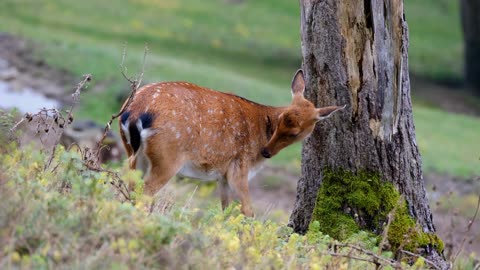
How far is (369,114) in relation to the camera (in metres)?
8.28

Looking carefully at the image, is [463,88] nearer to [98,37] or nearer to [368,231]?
[98,37]

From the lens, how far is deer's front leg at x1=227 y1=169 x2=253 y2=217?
9.41 m

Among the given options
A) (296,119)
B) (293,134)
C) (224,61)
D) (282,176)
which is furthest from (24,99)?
(296,119)

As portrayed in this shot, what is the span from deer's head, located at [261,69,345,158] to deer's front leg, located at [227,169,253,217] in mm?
333

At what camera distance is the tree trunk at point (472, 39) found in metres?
28.5

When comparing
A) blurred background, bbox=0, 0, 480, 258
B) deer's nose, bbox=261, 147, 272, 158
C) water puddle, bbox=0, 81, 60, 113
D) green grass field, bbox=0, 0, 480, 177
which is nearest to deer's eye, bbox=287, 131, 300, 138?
deer's nose, bbox=261, 147, 272, 158

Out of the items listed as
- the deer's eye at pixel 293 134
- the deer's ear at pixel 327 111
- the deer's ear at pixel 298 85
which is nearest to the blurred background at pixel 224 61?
the deer's eye at pixel 293 134

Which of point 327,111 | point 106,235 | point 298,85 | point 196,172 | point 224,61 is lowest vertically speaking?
point 106,235

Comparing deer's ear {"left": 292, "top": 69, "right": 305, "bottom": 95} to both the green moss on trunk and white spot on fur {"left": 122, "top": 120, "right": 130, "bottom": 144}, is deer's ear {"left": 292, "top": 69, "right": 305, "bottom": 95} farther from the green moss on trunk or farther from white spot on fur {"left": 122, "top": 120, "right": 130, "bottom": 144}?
white spot on fur {"left": 122, "top": 120, "right": 130, "bottom": 144}

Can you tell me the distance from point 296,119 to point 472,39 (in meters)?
20.9

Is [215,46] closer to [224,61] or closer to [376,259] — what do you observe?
[224,61]

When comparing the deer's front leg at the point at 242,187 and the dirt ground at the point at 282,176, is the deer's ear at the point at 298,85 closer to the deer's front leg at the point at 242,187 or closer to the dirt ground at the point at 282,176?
the deer's front leg at the point at 242,187

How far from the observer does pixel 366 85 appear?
8.26 metres

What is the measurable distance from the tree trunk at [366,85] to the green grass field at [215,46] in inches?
365
